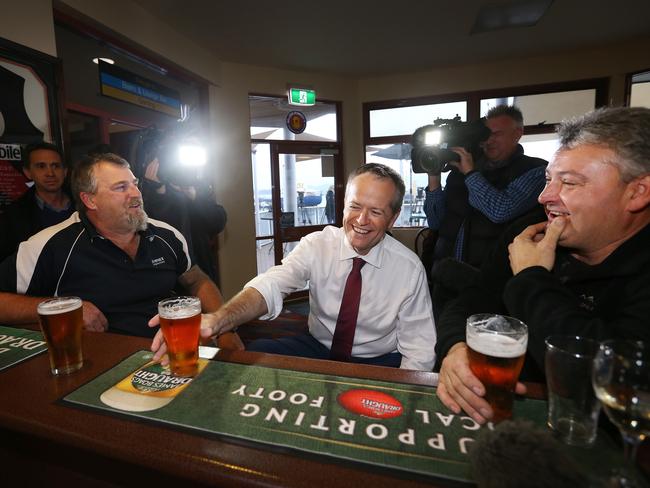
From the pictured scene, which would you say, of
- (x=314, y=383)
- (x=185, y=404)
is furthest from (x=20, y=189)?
(x=314, y=383)

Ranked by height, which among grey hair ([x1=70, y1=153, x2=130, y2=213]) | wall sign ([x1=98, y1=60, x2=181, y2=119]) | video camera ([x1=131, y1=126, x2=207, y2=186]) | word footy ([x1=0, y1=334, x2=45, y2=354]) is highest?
wall sign ([x1=98, y1=60, x2=181, y2=119])

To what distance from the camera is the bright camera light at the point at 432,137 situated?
2692 mm

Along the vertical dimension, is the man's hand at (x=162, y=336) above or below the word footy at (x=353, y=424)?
above

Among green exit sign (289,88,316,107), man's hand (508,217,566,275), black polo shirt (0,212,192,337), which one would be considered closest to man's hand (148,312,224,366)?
black polo shirt (0,212,192,337)

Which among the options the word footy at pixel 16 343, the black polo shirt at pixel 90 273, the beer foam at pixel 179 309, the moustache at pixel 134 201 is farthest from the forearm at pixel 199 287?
the beer foam at pixel 179 309

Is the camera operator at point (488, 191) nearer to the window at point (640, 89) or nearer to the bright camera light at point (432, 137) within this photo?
the bright camera light at point (432, 137)

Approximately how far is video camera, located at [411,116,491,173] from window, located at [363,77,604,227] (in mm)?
1768

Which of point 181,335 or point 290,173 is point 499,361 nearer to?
point 181,335

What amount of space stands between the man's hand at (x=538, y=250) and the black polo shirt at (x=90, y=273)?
1509 mm

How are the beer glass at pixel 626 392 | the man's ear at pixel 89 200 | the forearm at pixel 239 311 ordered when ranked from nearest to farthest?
the beer glass at pixel 626 392 < the forearm at pixel 239 311 < the man's ear at pixel 89 200

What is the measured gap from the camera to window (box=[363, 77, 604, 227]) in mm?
4852

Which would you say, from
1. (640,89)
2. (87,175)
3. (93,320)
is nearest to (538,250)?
(93,320)

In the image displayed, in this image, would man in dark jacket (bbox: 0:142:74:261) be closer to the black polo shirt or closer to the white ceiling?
the black polo shirt

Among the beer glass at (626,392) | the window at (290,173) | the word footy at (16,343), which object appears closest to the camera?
the beer glass at (626,392)
